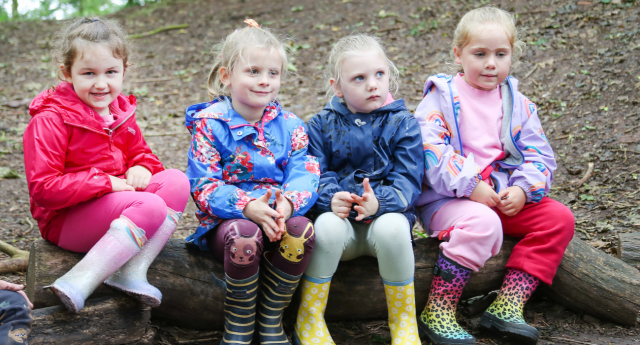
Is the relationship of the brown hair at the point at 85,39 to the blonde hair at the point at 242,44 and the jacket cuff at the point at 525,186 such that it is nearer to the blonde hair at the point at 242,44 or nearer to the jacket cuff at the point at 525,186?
the blonde hair at the point at 242,44

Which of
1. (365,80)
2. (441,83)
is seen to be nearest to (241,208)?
(365,80)

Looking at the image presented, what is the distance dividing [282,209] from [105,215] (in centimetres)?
82

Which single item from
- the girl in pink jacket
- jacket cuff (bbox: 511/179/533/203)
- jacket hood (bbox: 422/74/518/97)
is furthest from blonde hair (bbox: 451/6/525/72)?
the girl in pink jacket

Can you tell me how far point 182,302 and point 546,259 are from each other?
6.46 feet

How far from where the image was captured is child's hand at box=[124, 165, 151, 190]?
2668mm

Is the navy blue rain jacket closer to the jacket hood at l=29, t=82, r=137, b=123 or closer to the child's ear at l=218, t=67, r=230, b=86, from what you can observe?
the child's ear at l=218, t=67, r=230, b=86

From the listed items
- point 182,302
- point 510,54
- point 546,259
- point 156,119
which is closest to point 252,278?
point 182,302

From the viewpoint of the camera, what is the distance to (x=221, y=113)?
2750 mm

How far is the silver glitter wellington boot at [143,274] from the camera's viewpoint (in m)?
2.39

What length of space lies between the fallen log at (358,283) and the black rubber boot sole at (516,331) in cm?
27

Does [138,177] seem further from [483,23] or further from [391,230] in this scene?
[483,23]

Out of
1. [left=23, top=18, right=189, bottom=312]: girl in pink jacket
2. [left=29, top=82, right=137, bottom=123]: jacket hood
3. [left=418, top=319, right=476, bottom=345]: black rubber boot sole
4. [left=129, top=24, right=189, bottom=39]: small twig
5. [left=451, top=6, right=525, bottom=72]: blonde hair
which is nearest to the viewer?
[left=23, top=18, right=189, bottom=312]: girl in pink jacket

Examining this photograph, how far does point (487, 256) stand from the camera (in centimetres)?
278

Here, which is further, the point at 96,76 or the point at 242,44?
the point at 242,44
